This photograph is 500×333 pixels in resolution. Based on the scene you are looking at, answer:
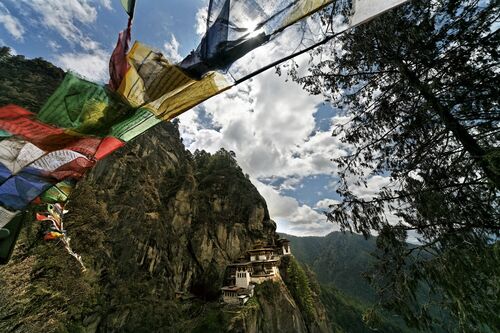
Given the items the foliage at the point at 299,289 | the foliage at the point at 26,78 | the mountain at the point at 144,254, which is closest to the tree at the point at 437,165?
the mountain at the point at 144,254

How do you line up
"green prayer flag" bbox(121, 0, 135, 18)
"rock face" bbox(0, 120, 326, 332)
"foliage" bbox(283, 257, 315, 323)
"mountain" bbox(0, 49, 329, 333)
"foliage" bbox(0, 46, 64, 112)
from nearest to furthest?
1. "green prayer flag" bbox(121, 0, 135, 18)
2. "rock face" bbox(0, 120, 326, 332)
3. "mountain" bbox(0, 49, 329, 333)
4. "foliage" bbox(0, 46, 64, 112)
5. "foliage" bbox(283, 257, 315, 323)

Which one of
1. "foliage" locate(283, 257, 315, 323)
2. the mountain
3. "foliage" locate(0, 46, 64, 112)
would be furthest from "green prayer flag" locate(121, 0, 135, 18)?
"foliage" locate(283, 257, 315, 323)

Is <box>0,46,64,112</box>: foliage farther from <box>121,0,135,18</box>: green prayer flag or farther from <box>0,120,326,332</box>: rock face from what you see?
<box>121,0,135,18</box>: green prayer flag

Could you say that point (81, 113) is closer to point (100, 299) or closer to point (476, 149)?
point (476, 149)

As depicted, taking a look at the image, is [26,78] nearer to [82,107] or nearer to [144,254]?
[144,254]

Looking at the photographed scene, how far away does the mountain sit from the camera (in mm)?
11375

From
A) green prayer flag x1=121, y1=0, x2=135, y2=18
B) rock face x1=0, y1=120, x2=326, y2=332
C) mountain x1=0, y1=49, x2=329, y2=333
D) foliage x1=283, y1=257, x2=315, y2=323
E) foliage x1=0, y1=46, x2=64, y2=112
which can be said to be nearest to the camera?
green prayer flag x1=121, y1=0, x2=135, y2=18

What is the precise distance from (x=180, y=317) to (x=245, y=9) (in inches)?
1138

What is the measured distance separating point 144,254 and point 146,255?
1.06 ft

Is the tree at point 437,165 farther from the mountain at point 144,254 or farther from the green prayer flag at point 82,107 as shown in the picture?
the mountain at point 144,254

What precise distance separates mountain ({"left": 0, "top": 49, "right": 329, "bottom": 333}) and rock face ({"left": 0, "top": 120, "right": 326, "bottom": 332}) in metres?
0.08

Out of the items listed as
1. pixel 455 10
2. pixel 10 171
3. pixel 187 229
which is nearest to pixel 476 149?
pixel 455 10

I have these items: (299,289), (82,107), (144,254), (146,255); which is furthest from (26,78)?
(299,289)

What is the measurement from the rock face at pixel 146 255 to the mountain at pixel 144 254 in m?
0.08
